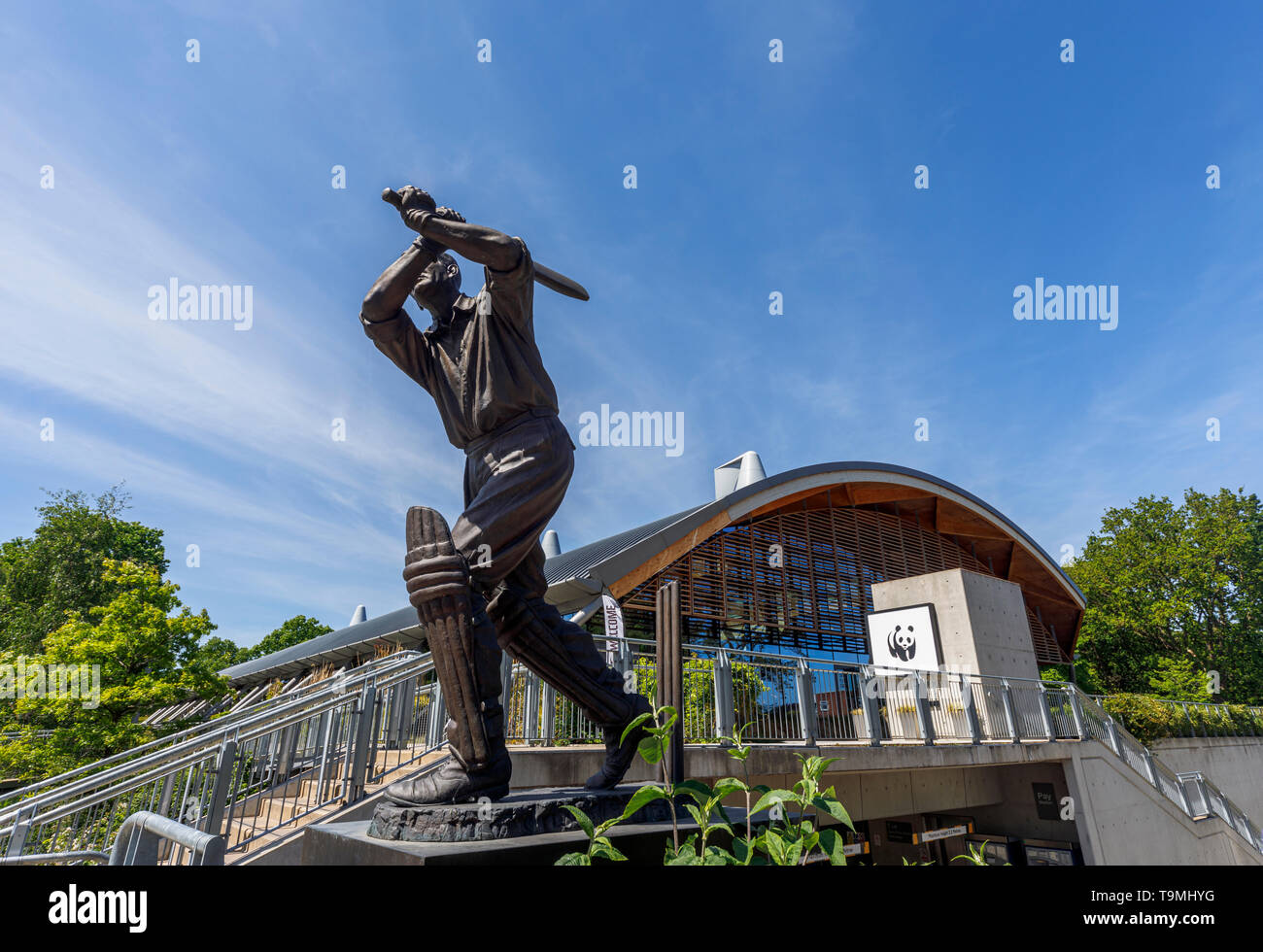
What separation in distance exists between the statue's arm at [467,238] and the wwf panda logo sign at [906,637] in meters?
13.1

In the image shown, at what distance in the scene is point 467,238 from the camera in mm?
2992

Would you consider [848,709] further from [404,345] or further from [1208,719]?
[1208,719]

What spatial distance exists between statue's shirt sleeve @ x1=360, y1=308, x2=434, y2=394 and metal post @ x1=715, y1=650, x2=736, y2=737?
596 cm

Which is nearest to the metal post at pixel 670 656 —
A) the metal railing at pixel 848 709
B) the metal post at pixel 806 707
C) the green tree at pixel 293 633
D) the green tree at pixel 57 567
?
the metal railing at pixel 848 709

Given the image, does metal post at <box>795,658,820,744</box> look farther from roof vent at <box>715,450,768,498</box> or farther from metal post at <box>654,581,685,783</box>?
roof vent at <box>715,450,768,498</box>

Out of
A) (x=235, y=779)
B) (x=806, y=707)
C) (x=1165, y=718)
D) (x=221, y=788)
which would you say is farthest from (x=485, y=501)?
(x=1165, y=718)

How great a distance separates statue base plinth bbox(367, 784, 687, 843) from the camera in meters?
2.45

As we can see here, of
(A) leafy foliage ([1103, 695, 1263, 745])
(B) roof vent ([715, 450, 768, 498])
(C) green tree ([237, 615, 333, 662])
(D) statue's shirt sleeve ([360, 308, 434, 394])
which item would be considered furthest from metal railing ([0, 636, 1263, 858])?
(C) green tree ([237, 615, 333, 662])

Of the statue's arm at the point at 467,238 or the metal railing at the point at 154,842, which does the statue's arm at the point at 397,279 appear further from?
the metal railing at the point at 154,842

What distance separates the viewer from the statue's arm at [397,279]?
10.5ft

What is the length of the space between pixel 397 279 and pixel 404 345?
349 mm

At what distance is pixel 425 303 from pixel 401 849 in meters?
2.66
